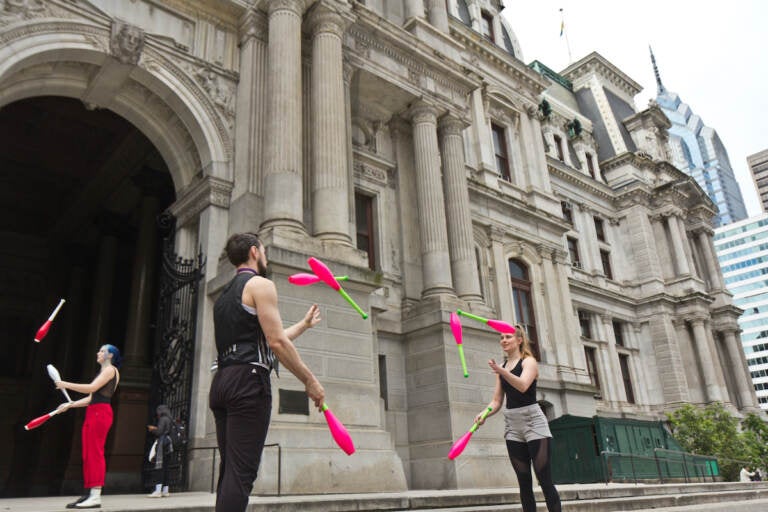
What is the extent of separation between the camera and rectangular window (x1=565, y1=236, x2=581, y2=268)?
34037mm

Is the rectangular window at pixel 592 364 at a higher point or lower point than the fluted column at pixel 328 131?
lower

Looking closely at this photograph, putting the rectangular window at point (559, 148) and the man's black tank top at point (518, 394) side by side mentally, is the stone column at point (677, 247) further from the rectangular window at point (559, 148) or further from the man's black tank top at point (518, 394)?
the man's black tank top at point (518, 394)

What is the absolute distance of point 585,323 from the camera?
32.8 metres

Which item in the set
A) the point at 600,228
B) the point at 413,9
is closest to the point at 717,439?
the point at 600,228

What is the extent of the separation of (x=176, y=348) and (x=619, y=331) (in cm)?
3007

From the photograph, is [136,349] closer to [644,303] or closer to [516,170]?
[516,170]

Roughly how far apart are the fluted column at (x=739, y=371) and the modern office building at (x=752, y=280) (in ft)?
282

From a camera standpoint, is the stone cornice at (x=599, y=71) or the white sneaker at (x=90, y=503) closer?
the white sneaker at (x=90, y=503)

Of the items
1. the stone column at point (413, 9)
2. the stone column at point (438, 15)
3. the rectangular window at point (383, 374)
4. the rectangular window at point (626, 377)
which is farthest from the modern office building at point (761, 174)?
the rectangular window at point (383, 374)

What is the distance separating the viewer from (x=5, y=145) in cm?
1989

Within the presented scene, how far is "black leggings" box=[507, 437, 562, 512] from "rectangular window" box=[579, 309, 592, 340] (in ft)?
92.8

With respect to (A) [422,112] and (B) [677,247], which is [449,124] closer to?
(A) [422,112]

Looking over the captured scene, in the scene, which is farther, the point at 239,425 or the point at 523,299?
the point at 523,299

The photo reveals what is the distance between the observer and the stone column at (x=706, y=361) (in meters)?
35.1
